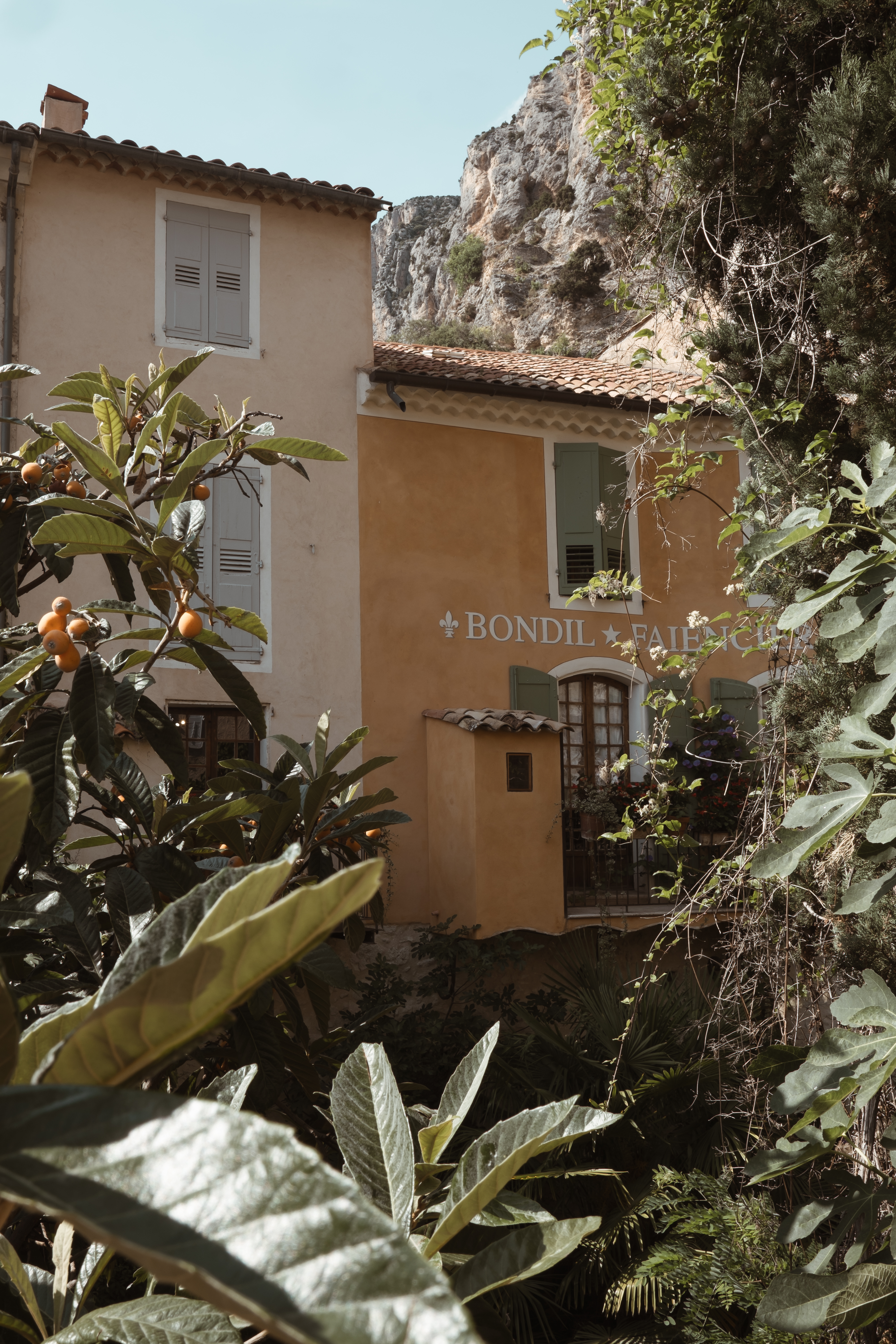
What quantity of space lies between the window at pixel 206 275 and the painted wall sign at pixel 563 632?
3839mm

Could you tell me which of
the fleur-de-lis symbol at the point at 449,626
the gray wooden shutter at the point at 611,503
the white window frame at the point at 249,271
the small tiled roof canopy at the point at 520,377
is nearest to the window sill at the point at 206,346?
the white window frame at the point at 249,271

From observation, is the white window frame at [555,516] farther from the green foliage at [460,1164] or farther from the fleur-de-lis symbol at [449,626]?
the green foliage at [460,1164]

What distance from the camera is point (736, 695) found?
37.7 ft

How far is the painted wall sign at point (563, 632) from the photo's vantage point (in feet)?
36.1

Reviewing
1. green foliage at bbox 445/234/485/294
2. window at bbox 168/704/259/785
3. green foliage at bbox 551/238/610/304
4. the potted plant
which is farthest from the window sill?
green foliage at bbox 445/234/485/294

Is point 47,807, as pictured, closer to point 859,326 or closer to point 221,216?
point 859,326

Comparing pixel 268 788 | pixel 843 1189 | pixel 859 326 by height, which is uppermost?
pixel 859 326

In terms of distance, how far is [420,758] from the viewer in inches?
413

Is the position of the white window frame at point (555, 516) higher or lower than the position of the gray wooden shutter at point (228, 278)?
lower

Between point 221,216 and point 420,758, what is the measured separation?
6.13m

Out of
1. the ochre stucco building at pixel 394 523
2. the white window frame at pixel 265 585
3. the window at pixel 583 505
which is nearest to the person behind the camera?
the ochre stucco building at pixel 394 523

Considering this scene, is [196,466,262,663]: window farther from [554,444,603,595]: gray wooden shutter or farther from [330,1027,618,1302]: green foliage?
[330,1027,618,1302]: green foliage

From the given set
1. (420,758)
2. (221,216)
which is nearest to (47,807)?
(420,758)

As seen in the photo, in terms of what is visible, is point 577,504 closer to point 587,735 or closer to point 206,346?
point 587,735
